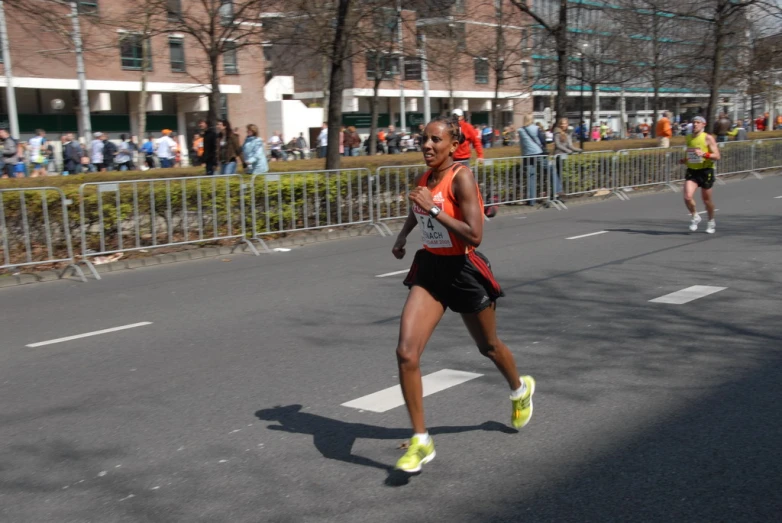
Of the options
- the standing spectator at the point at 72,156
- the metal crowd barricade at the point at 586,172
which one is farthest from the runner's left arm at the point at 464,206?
the standing spectator at the point at 72,156

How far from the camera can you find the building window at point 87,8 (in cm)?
1528

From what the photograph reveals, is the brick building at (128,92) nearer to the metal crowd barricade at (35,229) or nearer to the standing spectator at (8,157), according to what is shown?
the standing spectator at (8,157)

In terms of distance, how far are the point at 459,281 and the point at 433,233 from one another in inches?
10.8

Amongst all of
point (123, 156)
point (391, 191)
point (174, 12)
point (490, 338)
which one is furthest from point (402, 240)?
point (123, 156)

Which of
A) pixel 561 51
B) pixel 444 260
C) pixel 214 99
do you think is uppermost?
pixel 561 51

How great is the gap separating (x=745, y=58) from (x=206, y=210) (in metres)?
25.7

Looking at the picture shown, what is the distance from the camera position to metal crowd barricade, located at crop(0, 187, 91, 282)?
11.5 m

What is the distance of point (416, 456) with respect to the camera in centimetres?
432

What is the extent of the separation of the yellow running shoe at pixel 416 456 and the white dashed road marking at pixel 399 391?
3.78 feet

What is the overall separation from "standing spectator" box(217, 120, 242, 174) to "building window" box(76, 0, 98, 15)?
3.29m

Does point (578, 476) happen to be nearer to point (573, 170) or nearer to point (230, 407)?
point (230, 407)

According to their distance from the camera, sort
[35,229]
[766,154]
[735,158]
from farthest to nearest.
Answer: [766,154] < [735,158] < [35,229]

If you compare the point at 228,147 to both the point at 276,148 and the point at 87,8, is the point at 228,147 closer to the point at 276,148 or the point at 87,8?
the point at 87,8

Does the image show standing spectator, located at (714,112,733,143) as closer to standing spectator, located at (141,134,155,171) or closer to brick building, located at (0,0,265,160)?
brick building, located at (0,0,265,160)
